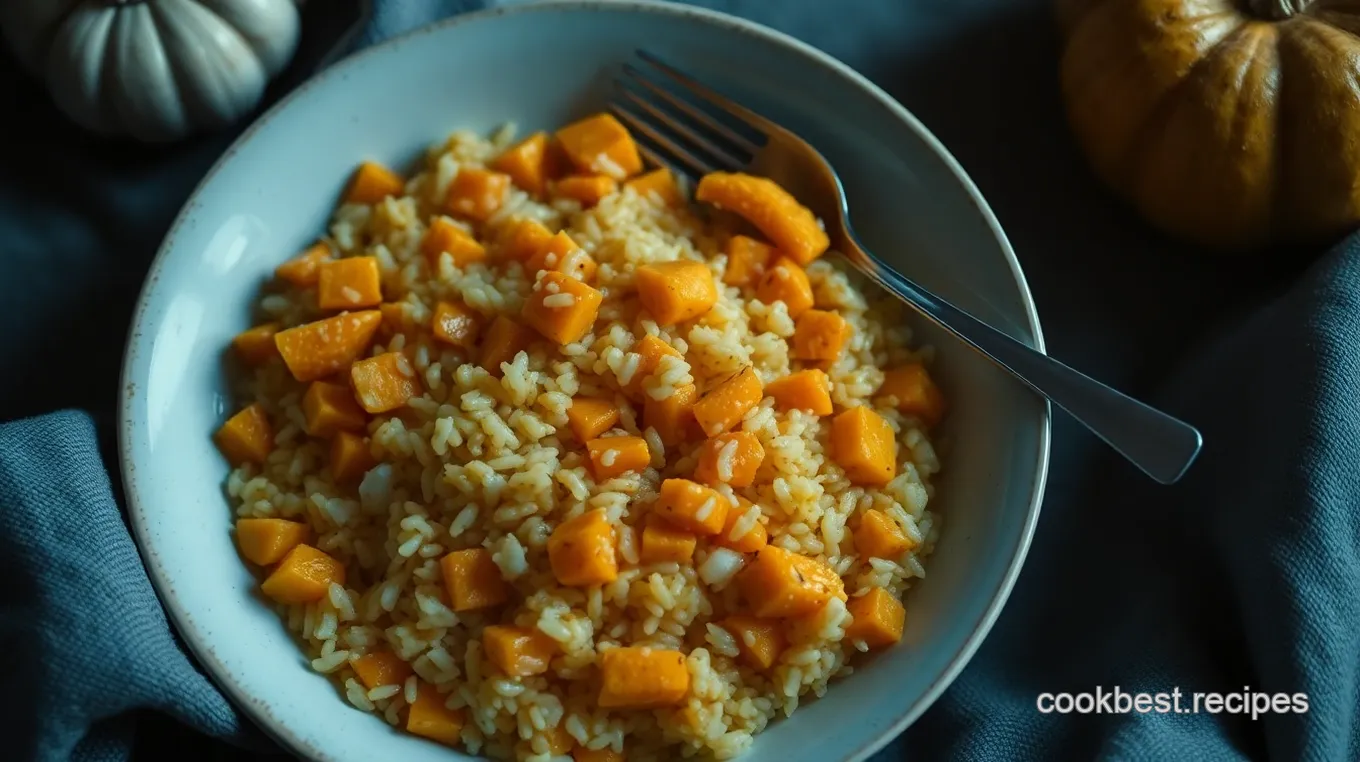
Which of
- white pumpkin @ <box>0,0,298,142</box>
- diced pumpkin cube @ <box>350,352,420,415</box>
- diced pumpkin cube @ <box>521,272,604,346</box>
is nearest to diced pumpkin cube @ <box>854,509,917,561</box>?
diced pumpkin cube @ <box>521,272,604,346</box>

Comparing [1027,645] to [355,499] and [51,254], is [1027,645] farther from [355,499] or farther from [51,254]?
[51,254]

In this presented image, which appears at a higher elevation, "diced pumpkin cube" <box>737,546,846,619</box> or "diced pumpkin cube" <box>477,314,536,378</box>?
"diced pumpkin cube" <box>477,314,536,378</box>

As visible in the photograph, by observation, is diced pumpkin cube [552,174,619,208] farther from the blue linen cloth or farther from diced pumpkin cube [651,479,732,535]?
diced pumpkin cube [651,479,732,535]

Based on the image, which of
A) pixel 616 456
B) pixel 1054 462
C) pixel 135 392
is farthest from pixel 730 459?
pixel 135 392

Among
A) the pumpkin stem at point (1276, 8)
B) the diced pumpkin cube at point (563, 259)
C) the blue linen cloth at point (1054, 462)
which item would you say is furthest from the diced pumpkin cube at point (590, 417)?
the pumpkin stem at point (1276, 8)

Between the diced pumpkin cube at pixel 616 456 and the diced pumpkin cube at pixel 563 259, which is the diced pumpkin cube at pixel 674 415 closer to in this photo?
the diced pumpkin cube at pixel 616 456

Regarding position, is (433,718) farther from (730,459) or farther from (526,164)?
(526,164)
